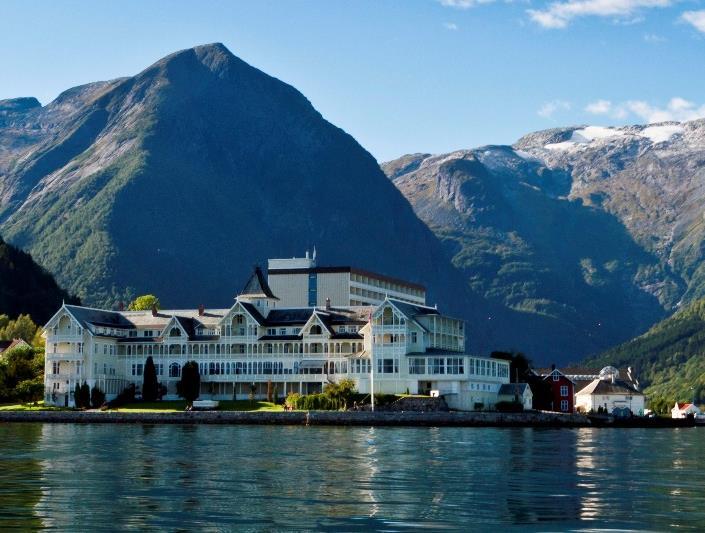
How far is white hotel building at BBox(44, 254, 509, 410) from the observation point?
492ft

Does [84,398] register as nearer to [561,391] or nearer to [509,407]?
[509,407]

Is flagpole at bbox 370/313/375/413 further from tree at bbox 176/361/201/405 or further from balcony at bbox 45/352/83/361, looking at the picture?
balcony at bbox 45/352/83/361

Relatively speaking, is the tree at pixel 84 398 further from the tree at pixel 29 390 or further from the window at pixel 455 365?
the window at pixel 455 365

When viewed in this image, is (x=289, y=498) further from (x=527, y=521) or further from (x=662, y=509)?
(x=662, y=509)

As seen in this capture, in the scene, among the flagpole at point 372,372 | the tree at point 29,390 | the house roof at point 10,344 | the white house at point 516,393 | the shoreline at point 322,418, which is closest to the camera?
the shoreline at point 322,418

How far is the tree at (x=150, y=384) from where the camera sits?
15725cm

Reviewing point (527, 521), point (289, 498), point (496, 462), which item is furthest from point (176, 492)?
point (496, 462)

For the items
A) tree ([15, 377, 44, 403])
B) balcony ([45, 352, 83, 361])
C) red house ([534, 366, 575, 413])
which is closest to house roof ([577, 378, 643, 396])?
red house ([534, 366, 575, 413])

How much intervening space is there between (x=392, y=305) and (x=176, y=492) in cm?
9574

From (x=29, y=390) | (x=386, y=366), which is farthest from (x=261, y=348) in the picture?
(x=29, y=390)

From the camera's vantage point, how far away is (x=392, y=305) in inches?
5896

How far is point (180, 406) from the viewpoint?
148750mm

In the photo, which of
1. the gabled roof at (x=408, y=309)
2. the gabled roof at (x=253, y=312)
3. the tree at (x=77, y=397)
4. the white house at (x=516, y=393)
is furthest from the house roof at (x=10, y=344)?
the white house at (x=516, y=393)

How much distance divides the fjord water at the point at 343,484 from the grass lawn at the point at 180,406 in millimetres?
45401
